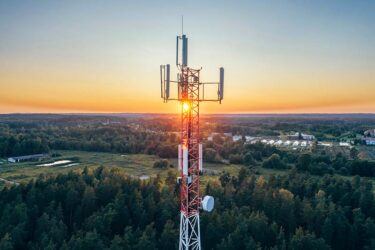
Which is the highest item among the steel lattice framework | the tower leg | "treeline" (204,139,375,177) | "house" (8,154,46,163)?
the steel lattice framework

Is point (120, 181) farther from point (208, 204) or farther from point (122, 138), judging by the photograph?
point (122, 138)

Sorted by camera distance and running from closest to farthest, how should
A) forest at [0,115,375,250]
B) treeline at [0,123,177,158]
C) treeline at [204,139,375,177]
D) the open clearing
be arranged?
forest at [0,115,375,250]
the open clearing
treeline at [204,139,375,177]
treeline at [0,123,177,158]

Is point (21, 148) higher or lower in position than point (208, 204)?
lower

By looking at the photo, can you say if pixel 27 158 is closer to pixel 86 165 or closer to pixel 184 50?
pixel 86 165

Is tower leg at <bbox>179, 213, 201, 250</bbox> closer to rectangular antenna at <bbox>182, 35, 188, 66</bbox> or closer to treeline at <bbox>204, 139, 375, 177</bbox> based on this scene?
rectangular antenna at <bbox>182, 35, 188, 66</bbox>

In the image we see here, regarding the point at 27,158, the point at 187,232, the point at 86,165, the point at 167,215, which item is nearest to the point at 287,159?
the point at 86,165

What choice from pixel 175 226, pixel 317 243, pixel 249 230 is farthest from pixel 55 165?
pixel 317 243

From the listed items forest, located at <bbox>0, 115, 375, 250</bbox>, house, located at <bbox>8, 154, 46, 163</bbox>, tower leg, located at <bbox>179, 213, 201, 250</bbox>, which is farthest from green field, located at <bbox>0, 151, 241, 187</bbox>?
tower leg, located at <bbox>179, 213, 201, 250</bbox>
